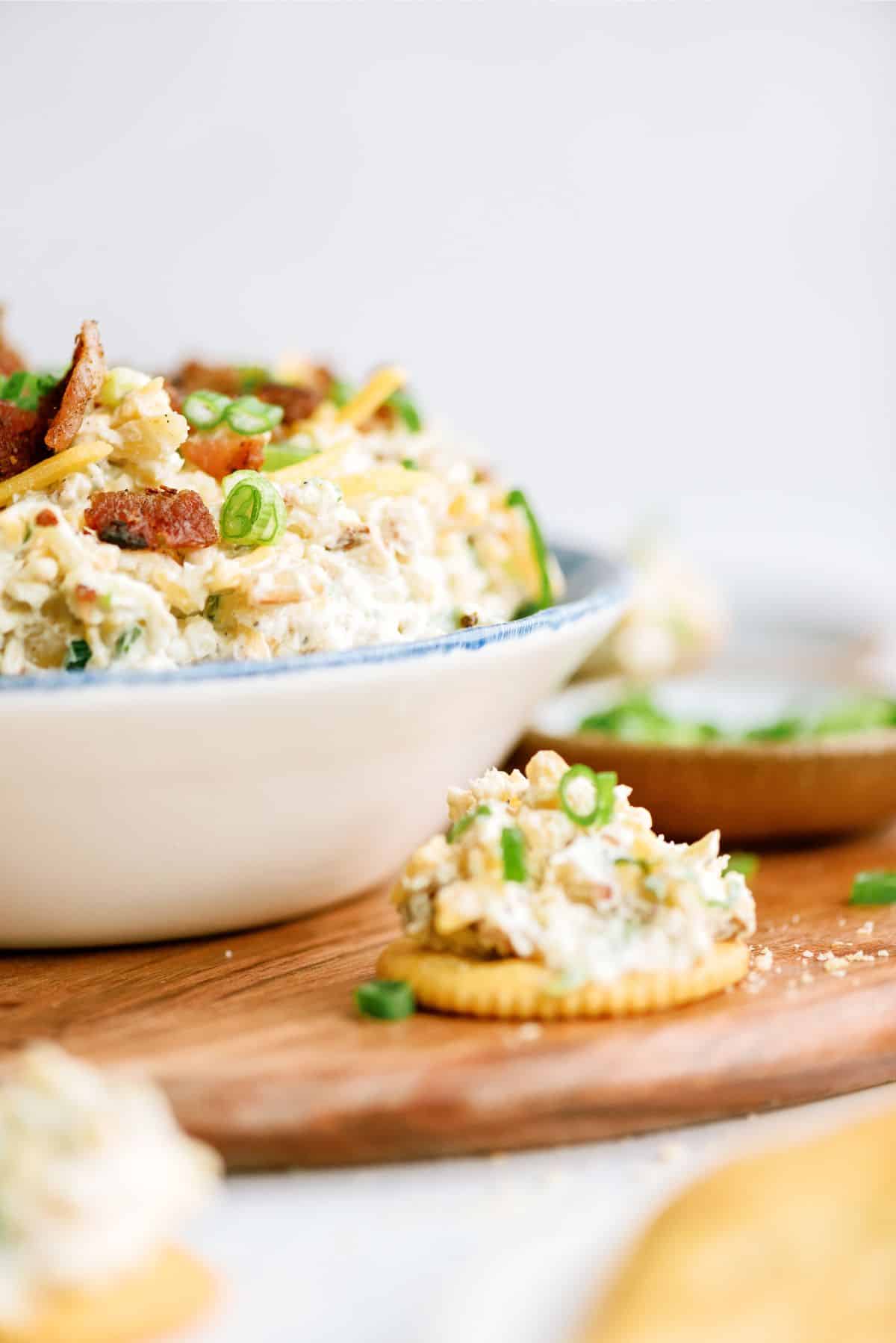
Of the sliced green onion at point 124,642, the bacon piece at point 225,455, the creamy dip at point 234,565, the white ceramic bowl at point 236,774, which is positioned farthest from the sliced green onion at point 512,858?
the bacon piece at point 225,455

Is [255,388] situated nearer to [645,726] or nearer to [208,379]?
[208,379]

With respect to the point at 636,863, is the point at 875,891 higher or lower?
lower

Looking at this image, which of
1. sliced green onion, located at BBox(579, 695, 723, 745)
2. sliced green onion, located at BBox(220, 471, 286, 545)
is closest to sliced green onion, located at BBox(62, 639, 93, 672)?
sliced green onion, located at BBox(220, 471, 286, 545)

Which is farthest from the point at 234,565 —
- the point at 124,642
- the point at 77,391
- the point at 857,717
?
the point at 857,717

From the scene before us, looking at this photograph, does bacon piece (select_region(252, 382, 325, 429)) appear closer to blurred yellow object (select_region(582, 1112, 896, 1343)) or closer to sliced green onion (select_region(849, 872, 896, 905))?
sliced green onion (select_region(849, 872, 896, 905))

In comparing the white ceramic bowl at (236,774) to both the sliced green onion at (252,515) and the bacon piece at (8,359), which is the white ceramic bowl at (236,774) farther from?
the bacon piece at (8,359)

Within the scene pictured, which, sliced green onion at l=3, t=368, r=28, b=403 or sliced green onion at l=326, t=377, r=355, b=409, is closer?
sliced green onion at l=3, t=368, r=28, b=403

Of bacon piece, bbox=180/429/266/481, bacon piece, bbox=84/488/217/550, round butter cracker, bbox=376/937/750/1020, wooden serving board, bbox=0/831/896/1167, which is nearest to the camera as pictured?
wooden serving board, bbox=0/831/896/1167
